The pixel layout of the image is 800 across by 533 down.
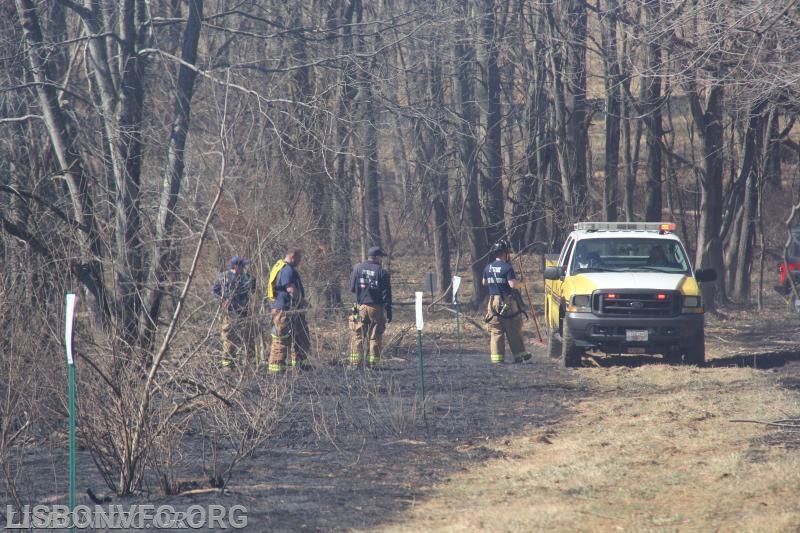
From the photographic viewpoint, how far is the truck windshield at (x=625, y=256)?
14648 millimetres

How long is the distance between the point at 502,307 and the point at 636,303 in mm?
2085

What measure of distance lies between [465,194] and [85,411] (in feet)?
54.0

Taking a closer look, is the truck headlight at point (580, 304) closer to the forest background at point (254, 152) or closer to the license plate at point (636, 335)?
the license plate at point (636, 335)

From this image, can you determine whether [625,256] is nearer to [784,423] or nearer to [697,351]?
[697,351]

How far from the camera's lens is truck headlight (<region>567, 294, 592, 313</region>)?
45.8 ft

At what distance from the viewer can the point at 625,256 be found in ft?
49.2

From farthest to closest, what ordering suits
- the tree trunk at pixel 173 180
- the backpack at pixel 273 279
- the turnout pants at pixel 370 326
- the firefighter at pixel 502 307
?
1. the firefighter at pixel 502 307
2. the turnout pants at pixel 370 326
3. the backpack at pixel 273 279
4. the tree trunk at pixel 173 180

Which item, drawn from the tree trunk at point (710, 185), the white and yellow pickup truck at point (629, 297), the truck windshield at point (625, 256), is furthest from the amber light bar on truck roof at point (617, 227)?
the tree trunk at point (710, 185)

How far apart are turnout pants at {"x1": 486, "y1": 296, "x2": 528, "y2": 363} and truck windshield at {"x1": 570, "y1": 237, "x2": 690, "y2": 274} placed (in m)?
1.14

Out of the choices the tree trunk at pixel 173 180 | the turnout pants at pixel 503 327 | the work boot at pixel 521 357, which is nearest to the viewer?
the tree trunk at pixel 173 180

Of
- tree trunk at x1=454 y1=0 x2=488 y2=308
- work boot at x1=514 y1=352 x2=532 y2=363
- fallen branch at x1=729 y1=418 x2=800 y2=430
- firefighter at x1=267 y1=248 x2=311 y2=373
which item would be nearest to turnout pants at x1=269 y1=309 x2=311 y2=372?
firefighter at x1=267 y1=248 x2=311 y2=373

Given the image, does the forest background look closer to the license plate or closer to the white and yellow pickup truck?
the white and yellow pickup truck

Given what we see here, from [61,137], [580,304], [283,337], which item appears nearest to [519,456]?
[283,337]

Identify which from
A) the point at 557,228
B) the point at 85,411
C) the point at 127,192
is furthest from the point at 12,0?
the point at 557,228
